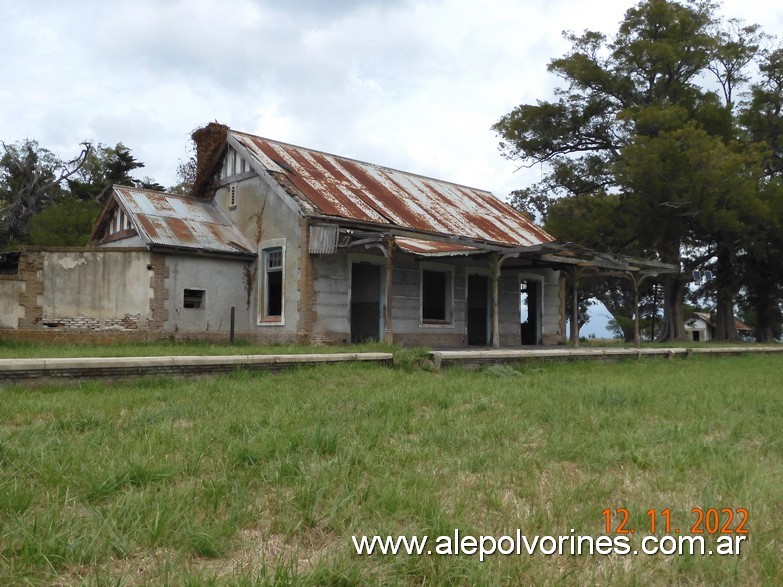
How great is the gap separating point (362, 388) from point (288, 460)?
4674 mm

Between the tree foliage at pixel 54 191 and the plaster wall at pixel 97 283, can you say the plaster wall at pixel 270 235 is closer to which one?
the plaster wall at pixel 97 283

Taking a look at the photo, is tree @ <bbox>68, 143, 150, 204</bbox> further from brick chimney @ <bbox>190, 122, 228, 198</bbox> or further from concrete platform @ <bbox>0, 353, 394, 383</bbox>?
concrete platform @ <bbox>0, 353, 394, 383</bbox>

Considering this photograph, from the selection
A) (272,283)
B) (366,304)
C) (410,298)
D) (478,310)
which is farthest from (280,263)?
Answer: (478,310)

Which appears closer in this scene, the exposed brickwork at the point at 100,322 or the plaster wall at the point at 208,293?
the exposed brickwork at the point at 100,322

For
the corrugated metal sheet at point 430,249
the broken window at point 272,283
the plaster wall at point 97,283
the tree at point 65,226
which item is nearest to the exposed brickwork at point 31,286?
the plaster wall at point 97,283

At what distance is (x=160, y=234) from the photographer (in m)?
18.1

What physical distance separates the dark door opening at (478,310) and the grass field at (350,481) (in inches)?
573

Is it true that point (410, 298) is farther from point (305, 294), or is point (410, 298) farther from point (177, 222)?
point (177, 222)

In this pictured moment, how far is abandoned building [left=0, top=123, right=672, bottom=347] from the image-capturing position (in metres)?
17.3

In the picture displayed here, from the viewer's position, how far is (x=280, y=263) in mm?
18891

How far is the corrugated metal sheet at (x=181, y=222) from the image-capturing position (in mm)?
18234

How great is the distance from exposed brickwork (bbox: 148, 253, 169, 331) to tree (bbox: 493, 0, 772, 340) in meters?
20.3

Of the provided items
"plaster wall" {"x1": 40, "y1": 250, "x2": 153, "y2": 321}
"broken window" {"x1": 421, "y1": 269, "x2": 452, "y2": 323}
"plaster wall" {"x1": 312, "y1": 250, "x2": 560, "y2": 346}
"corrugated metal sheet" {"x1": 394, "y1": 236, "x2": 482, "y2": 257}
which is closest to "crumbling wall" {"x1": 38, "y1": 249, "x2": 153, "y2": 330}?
"plaster wall" {"x1": 40, "y1": 250, "x2": 153, "y2": 321}

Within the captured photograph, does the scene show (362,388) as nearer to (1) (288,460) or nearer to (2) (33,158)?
(1) (288,460)
